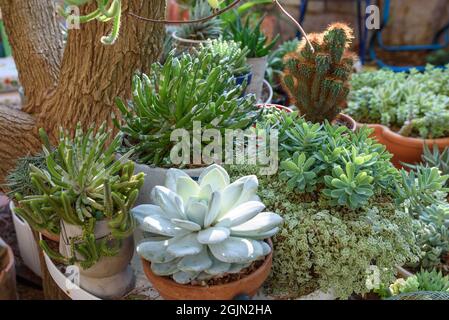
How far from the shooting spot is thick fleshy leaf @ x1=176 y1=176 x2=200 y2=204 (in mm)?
892

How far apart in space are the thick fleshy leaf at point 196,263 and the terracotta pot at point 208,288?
0.04 m

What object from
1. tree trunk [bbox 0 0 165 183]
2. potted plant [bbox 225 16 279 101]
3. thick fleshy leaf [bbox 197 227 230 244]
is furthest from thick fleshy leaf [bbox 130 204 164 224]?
potted plant [bbox 225 16 279 101]

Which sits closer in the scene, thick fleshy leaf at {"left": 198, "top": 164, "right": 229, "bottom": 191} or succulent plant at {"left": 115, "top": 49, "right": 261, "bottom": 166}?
thick fleshy leaf at {"left": 198, "top": 164, "right": 229, "bottom": 191}

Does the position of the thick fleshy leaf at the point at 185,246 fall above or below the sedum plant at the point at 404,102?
above

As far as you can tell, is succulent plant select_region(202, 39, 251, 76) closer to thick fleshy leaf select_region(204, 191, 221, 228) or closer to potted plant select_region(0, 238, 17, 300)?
thick fleshy leaf select_region(204, 191, 221, 228)

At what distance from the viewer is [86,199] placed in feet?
2.97

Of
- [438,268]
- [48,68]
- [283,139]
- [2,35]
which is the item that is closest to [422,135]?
[438,268]

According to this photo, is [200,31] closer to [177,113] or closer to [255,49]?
[255,49]

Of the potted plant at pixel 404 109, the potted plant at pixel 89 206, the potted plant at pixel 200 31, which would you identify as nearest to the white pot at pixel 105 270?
the potted plant at pixel 89 206

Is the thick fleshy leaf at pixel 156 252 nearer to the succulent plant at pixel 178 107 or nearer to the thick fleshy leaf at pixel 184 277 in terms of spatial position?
the thick fleshy leaf at pixel 184 277

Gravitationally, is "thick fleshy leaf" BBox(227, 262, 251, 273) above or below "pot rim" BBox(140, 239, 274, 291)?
above

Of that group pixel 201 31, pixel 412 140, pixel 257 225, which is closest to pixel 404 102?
pixel 412 140

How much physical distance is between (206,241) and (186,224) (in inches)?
1.7

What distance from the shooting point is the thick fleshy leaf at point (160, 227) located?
2.77ft
